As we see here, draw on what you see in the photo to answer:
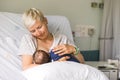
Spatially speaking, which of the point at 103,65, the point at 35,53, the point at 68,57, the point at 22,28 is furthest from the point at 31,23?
the point at 103,65

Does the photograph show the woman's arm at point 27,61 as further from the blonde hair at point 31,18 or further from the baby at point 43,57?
the blonde hair at point 31,18

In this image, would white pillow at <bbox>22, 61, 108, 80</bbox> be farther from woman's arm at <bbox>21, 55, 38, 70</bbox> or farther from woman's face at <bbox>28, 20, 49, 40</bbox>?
woman's face at <bbox>28, 20, 49, 40</bbox>

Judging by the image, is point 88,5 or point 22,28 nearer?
point 22,28

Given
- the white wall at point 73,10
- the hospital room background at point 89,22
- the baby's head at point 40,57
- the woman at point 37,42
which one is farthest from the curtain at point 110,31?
the baby's head at point 40,57

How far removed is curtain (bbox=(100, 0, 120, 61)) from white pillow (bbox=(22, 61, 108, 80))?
1.58m

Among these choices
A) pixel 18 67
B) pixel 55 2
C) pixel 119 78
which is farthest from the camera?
pixel 55 2

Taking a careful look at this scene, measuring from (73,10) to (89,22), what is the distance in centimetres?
30

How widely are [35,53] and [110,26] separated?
62.7 inches

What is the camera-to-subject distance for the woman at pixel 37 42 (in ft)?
6.00

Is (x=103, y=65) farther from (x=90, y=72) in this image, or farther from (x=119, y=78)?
(x=90, y=72)

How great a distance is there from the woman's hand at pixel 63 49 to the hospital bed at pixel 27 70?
301mm

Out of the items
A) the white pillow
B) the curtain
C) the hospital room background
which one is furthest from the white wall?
the white pillow

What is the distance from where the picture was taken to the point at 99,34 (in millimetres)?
3221

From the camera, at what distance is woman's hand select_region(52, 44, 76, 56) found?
1858 millimetres
